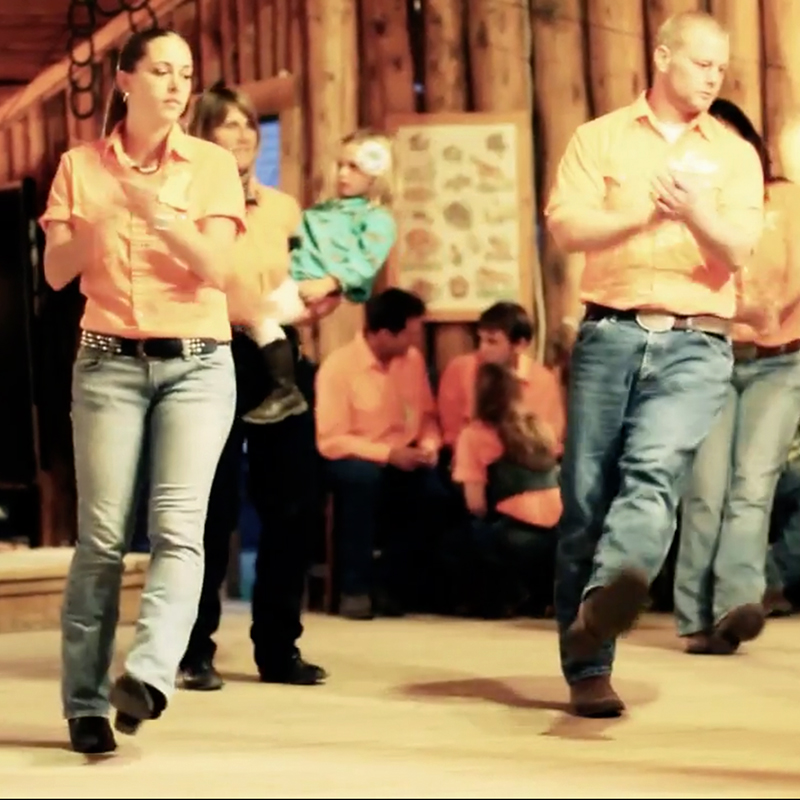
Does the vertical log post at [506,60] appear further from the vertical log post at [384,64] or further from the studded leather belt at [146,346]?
the studded leather belt at [146,346]

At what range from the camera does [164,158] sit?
4.00 meters

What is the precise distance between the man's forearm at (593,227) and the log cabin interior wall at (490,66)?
327cm

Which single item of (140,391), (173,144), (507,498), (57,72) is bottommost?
(507,498)

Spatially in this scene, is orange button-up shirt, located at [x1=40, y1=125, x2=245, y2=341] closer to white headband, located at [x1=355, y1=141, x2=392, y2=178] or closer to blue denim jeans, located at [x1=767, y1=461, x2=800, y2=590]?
white headband, located at [x1=355, y1=141, x2=392, y2=178]

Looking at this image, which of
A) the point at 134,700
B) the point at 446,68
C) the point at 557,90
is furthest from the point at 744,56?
the point at 134,700

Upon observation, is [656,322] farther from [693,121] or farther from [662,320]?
[693,121]

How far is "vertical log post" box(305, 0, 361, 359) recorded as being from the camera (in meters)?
7.76

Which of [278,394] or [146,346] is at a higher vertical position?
[146,346]

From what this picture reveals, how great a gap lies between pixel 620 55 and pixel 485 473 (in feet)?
5.71

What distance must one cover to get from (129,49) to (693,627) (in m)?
2.70

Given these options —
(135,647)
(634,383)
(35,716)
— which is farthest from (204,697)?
(634,383)

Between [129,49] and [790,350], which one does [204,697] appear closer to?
[129,49]

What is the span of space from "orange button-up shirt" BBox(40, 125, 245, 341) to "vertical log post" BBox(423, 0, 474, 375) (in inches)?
147

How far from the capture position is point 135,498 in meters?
3.95
